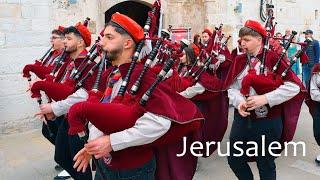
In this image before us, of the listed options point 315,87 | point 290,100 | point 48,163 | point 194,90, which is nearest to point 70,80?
point 194,90

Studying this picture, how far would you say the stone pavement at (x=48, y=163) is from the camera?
4.43 metres

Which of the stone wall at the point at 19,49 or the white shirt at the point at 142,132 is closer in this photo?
the white shirt at the point at 142,132

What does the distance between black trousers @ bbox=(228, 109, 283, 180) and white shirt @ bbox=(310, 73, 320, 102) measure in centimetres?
127

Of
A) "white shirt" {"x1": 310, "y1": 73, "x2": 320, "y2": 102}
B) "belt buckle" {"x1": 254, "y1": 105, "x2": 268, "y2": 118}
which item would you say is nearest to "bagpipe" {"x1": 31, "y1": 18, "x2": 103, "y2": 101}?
"belt buckle" {"x1": 254, "y1": 105, "x2": 268, "y2": 118}

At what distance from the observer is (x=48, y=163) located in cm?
486

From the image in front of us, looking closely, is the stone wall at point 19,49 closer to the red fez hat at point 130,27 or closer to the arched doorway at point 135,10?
the arched doorway at point 135,10

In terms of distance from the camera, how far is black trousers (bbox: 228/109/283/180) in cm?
331

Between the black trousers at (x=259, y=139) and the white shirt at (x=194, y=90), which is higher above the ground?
the white shirt at (x=194, y=90)

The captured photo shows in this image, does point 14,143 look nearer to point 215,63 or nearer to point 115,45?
point 215,63

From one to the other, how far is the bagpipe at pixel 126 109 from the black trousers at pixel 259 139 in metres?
1.16

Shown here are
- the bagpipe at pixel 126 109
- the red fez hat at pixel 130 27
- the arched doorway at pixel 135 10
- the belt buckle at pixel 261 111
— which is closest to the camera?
the bagpipe at pixel 126 109

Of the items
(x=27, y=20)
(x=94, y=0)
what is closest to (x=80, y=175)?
(x=27, y=20)

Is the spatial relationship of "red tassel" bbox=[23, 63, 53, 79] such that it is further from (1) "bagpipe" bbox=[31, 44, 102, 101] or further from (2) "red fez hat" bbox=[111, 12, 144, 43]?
(2) "red fez hat" bbox=[111, 12, 144, 43]

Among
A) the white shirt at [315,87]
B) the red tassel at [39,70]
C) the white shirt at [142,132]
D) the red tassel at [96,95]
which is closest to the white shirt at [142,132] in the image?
the white shirt at [142,132]
